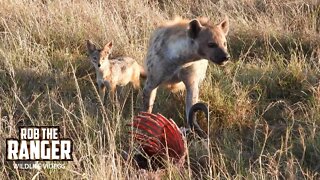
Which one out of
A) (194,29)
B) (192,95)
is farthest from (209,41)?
(192,95)

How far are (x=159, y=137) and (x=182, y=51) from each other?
1092 millimetres

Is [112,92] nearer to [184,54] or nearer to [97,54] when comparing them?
[97,54]

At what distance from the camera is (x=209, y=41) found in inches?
196

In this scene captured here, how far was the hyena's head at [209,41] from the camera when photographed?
16.1ft

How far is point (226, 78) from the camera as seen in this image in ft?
19.8

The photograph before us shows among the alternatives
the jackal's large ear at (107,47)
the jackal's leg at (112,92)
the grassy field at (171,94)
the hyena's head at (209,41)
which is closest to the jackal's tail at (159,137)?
the grassy field at (171,94)

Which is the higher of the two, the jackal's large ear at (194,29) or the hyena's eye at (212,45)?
the jackal's large ear at (194,29)

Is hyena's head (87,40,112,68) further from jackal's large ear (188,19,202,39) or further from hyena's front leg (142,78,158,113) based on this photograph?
jackal's large ear (188,19,202,39)

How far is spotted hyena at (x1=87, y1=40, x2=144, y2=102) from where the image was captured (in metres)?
6.21

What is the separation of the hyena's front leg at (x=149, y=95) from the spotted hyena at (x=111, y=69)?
2.71 ft

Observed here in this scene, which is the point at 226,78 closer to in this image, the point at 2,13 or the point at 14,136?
the point at 14,136

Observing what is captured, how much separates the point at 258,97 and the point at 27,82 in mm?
2495

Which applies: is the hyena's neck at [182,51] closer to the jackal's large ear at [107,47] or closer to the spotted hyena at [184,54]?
the spotted hyena at [184,54]

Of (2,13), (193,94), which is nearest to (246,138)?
(193,94)
